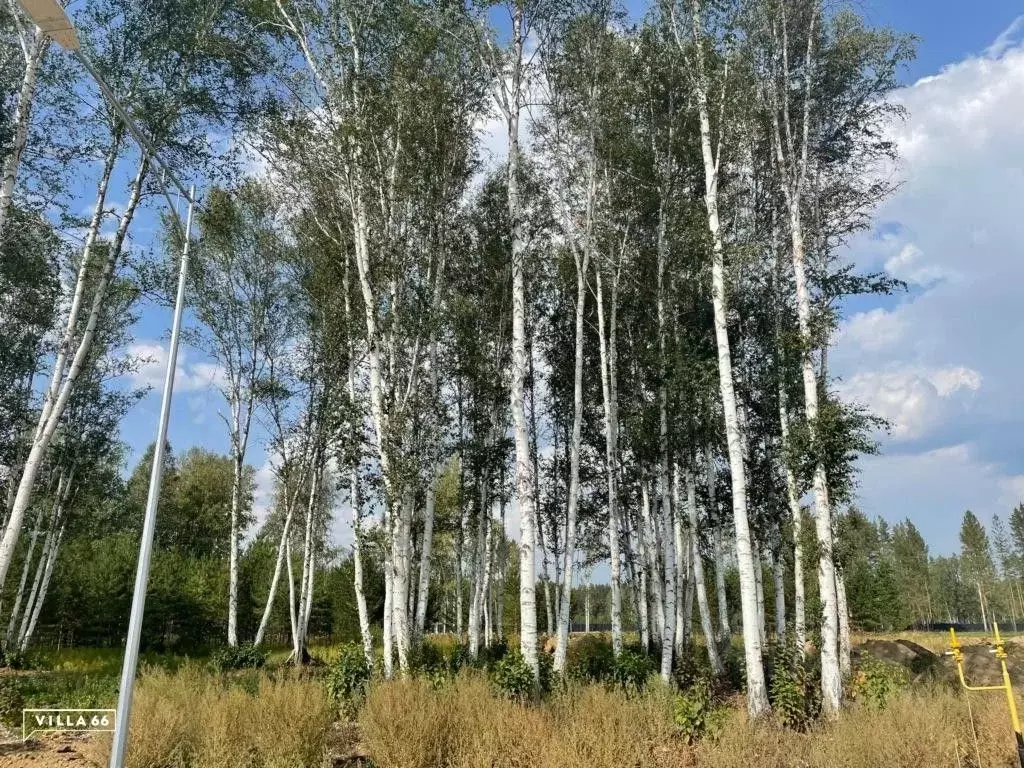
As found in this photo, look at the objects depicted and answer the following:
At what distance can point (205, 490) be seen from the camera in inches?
1411

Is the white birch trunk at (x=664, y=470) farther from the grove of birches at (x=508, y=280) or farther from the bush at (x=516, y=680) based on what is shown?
the bush at (x=516, y=680)

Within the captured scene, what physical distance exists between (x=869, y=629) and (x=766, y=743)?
46.3 m

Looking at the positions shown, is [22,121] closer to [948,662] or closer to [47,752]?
[47,752]

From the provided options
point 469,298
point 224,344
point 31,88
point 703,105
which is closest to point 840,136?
point 703,105

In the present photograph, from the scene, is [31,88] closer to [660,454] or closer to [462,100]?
[462,100]

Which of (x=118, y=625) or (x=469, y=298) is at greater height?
(x=469, y=298)

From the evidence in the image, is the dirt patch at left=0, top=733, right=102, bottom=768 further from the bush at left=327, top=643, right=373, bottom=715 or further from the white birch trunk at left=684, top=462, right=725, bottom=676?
the white birch trunk at left=684, top=462, right=725, bottom=676

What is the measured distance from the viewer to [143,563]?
5.40 m

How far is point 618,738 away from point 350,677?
5543mm

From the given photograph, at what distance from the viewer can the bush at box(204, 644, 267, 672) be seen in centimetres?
1550

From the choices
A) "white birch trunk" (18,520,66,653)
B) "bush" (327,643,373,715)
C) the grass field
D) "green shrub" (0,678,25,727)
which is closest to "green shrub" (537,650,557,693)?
the grass field

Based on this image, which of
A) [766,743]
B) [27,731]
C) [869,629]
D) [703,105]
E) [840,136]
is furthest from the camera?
[869,629]

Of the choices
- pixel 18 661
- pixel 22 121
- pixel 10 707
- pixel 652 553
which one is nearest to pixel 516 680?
pixel 10 707

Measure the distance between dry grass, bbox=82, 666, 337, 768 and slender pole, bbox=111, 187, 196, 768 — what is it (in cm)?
58
